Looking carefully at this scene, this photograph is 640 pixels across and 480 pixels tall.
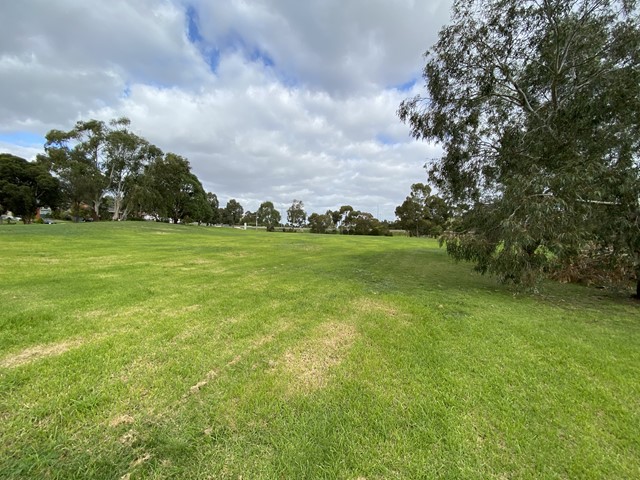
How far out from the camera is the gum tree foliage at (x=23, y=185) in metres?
35.0

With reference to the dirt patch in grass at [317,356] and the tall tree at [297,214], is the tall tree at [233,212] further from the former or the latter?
the dirt patch in grass at [317,356]

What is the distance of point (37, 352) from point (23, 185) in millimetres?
49141

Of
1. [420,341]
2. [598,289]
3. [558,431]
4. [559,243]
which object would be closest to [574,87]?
[559,243]

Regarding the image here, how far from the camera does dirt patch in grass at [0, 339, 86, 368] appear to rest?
290cm

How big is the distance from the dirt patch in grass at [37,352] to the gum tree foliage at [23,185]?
156 ft

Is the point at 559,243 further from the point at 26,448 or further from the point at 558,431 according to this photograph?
the point at 26,448

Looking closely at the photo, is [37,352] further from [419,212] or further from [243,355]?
[419,212]

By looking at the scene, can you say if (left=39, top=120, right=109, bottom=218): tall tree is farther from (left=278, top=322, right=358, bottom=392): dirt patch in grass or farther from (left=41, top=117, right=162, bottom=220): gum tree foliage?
(left=278, top=322, right=358, bottom=392): dirt patch in grass

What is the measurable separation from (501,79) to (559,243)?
5139 mm

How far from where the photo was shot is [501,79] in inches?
317

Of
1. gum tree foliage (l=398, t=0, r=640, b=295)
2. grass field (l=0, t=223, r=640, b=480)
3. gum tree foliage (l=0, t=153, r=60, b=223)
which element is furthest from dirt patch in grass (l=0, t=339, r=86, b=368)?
gum tree foliage (l=0, t=153, r=60, b=223)

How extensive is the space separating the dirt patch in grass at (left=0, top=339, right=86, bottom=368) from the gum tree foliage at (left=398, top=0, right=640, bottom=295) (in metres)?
7.59

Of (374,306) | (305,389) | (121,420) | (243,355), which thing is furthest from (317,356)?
(374,306)

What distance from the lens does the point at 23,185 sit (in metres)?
36.2
